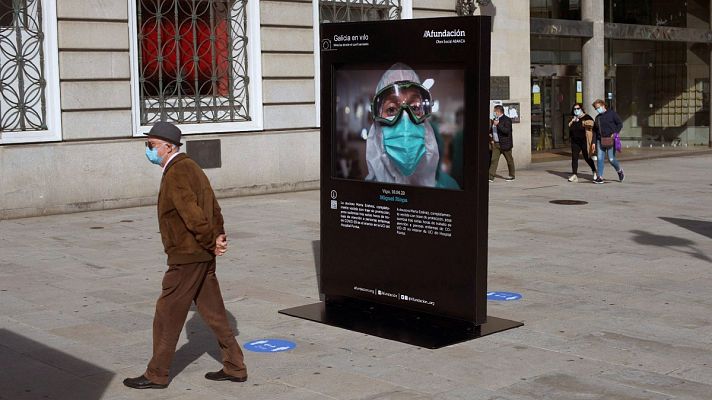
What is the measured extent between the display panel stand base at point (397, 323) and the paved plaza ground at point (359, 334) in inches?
5.7

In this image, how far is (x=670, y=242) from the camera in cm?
1295

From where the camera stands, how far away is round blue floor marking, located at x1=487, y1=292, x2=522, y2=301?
9.70 metres

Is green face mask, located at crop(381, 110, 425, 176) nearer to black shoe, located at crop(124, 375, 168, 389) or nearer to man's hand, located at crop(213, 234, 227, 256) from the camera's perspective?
man's hand, located at crop(213, 234, 227, 256)

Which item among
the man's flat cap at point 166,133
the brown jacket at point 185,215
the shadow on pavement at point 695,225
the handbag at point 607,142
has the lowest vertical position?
the shadow on pavement at point 695,225

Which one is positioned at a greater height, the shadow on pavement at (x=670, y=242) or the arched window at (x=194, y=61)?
the arched window at (x=194, y=61)

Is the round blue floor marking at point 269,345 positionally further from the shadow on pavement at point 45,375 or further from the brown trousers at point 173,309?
the shadow on pavement at point 45,375

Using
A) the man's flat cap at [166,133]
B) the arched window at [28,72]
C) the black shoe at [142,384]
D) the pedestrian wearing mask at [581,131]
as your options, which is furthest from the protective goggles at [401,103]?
the pedestrian wearing mask at [581,131]

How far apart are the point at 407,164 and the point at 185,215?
2392 millimetres

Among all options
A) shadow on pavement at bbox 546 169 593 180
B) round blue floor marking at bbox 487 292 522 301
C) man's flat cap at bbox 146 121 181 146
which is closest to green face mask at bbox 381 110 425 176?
round blue floor marking at bbox 487 292 522 301

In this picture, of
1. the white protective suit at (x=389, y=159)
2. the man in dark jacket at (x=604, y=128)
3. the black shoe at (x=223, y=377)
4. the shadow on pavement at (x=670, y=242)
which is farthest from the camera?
the man in dark jacket at (x=604, y=128)

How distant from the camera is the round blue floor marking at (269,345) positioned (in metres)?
7.97

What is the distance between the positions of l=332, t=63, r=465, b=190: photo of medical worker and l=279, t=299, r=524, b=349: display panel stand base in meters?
1.15

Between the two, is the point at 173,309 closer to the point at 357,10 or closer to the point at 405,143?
the point at 405,143

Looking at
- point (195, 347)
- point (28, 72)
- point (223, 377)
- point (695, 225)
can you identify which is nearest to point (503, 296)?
point (195, 347)
